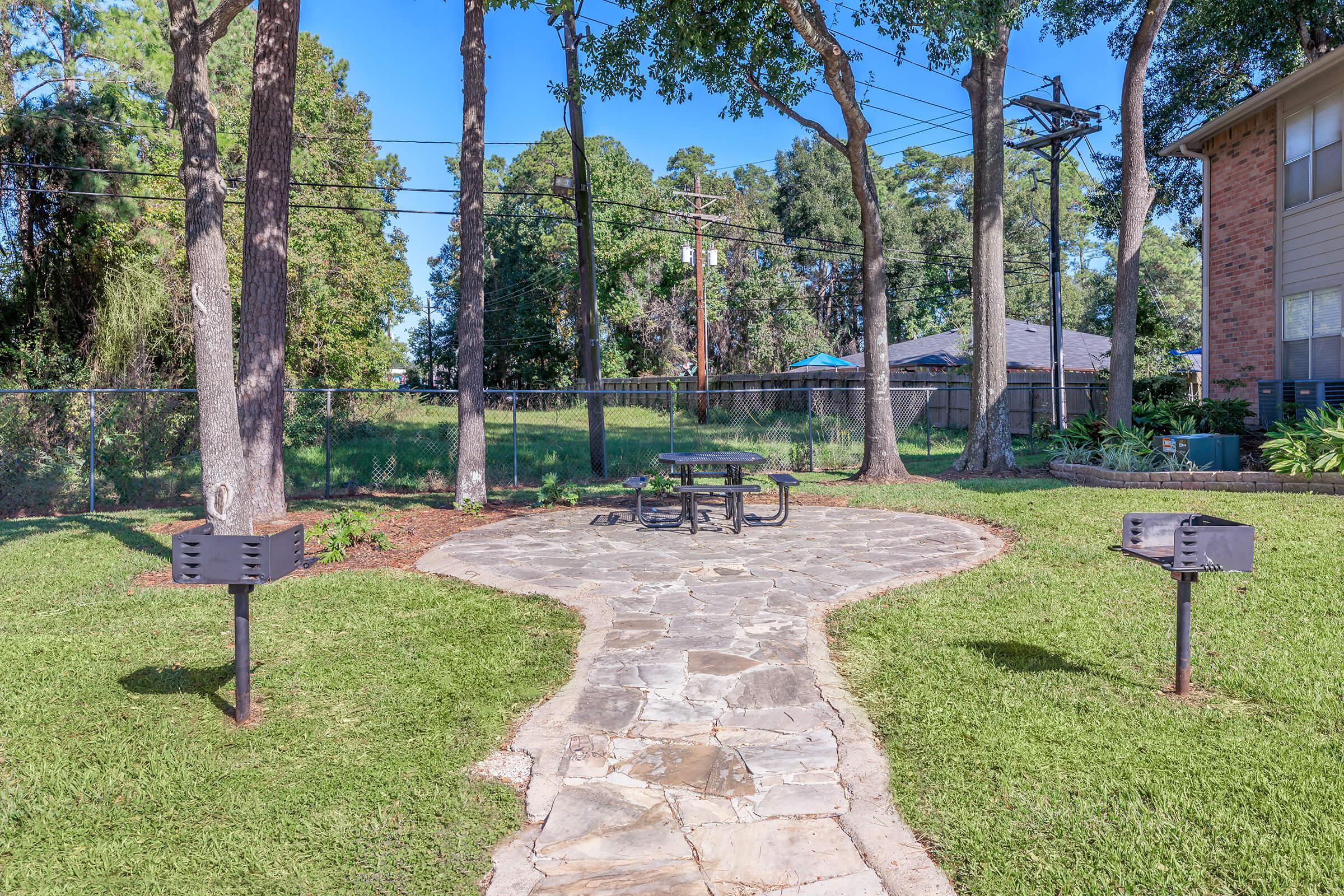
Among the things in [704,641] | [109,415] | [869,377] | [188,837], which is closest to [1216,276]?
[869,377]

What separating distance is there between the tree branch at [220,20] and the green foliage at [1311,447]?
38.6 feet

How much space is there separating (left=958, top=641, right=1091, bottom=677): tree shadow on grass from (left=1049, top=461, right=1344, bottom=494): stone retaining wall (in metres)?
6.78

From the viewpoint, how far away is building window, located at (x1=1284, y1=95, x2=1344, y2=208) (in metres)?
11.6

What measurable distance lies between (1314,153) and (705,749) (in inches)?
548

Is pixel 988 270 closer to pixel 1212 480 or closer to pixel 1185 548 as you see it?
pixel 1212 480

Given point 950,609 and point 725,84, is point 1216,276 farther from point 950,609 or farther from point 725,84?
point 950,609

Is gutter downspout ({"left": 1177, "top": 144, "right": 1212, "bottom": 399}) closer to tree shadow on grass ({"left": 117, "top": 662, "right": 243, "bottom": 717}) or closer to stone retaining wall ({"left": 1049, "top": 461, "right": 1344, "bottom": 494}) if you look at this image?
stone retaining wall ({"left": 1049, "top": 461, "right": 1344, "bottom": 494})

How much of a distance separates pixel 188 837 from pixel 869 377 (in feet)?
38.3

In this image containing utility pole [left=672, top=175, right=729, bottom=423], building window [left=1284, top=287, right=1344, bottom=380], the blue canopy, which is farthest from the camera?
utility pole [left=672, top=175, right=729, bottom=423]

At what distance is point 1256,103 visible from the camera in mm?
12453

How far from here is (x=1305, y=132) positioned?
40.0 ft

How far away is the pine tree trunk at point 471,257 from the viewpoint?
10.3 meters

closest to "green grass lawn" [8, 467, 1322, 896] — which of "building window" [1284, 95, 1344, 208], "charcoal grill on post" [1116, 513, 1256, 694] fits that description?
"charcoal grill on post" [1116, 513, 1256, 694]

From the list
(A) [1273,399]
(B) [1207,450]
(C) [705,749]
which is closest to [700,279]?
(A) [1273,399]
